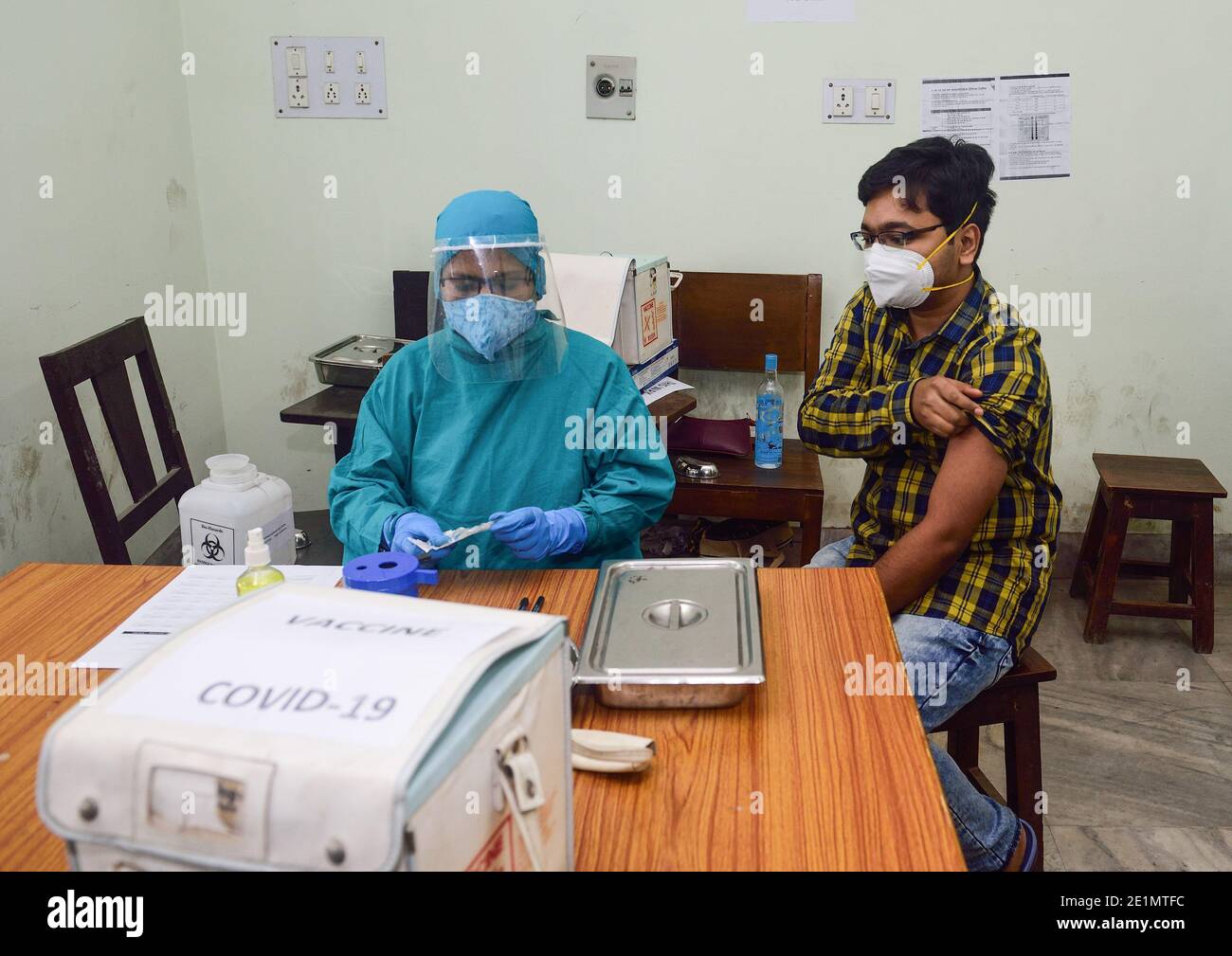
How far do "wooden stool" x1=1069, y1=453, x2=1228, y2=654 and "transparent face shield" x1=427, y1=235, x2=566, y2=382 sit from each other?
1.95 metres

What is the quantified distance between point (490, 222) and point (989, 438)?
0.89m

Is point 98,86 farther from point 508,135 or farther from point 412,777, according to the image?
point 412,777

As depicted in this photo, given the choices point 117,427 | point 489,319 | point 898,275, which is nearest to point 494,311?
point 489,319

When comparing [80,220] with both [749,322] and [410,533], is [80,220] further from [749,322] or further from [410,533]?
[749,322]

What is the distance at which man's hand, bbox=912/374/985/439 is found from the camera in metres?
1.79

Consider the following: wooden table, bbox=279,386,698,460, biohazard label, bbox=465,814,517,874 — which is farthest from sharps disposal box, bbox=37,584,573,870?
wooden table, bbox=279,386,698,460

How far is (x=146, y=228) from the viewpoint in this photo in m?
3.11

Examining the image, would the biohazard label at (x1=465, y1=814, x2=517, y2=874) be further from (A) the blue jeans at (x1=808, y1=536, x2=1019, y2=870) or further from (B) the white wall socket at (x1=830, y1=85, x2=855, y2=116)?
(B) the white wall socket at (x1=830, y1=85, x2=855, y2=116)

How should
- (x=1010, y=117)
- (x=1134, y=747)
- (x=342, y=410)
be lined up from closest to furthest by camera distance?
1. (x=1134, y=747)
2. (x=342, y=410)
3. (x=1010, y=117)

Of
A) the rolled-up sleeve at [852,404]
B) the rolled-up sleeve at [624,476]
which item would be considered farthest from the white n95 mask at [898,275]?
the rolled-up sleeve at [624,476]

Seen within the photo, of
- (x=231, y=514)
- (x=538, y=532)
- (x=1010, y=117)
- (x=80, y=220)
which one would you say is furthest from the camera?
(x=1010, y=117)

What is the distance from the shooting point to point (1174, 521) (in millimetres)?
3230

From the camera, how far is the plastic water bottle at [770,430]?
2.94 m

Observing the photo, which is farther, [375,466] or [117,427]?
[117,427]
